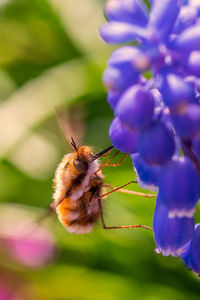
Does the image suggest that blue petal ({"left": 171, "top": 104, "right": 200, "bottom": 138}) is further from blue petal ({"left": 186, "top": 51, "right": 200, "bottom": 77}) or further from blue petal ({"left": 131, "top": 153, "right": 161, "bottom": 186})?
blue petal ({"left": 131, "top": 153, "right": 161, "bottom": 186})

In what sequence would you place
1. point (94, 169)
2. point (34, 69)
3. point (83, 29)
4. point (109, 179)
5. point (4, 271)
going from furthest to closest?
point (34, 69), point (83, 29), point (4, 271), point (109, 179), point (94, 169)

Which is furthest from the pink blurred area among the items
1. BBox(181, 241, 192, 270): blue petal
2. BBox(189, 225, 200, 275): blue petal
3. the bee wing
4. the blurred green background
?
BBox(189, 225, 200, 275): blue petal

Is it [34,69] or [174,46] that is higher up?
[34,69]

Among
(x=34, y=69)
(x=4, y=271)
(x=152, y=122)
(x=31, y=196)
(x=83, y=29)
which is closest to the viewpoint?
(x=152, y=122)

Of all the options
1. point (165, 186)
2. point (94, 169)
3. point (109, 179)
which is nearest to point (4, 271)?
point (109, 179)

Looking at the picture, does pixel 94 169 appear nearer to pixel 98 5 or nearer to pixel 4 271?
pixel 4 271

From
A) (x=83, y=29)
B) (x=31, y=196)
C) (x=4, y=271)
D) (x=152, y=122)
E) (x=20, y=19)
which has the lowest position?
(x=152, y=122)
